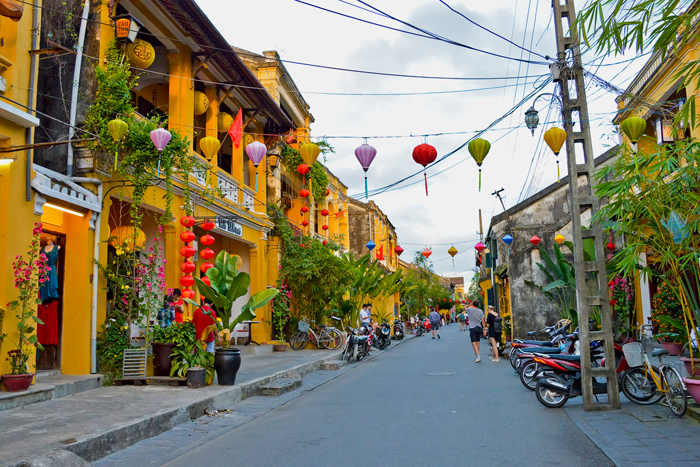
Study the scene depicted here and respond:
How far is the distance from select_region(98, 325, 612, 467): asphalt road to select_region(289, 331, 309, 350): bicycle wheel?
812 cm

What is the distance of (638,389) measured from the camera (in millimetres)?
8195

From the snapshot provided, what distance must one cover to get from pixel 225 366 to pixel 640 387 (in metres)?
6.60

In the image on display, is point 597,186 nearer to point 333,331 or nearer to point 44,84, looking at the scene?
point 44,84

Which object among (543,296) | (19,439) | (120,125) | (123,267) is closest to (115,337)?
(123,267)

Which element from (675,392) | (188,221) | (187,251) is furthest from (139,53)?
(675,392)

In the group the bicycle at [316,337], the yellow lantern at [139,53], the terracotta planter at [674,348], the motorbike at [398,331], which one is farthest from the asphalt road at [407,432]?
the motorbike at [398,331]

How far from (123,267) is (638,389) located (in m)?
8.83

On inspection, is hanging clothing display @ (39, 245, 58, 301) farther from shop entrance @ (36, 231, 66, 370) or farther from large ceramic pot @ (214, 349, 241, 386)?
large ceramic pot @ (214, 349, 241, 386)

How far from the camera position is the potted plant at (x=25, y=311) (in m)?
7.94

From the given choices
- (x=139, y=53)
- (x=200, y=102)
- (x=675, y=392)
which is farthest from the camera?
(x=200, y=102)

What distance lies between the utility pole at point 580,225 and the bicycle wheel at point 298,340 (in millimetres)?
12175

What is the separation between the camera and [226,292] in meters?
11.0

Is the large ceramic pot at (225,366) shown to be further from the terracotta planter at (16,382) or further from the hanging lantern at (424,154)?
the hanging lantern at (424,154)

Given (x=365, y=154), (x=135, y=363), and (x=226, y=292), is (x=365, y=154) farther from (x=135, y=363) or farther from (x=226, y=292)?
(x=135, y=363)
